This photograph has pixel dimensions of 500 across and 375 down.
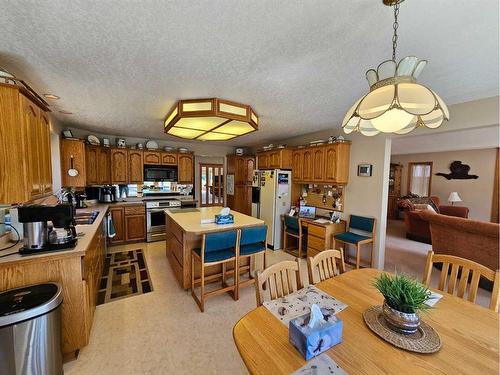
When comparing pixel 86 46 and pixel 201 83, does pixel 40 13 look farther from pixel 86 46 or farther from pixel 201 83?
pixel 201 83

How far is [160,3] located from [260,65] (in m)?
0.84

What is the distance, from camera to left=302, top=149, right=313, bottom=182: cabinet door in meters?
4.23

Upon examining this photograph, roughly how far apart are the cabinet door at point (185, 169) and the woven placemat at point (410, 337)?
5.04 metres

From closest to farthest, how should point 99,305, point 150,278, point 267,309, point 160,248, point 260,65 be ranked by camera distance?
point 267,309
point 260,65
point 99,305
point 150,278
point 160,248

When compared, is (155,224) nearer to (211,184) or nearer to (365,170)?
(211,184)

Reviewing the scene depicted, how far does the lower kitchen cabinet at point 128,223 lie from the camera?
4.49 meters

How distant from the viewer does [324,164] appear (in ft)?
13.0

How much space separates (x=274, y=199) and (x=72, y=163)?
3.81m

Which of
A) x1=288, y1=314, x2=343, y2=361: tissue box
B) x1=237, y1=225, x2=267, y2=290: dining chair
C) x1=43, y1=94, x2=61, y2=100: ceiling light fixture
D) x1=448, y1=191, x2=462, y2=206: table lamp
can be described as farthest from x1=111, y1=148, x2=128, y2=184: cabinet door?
x1=448, y1=191, x2=462, y2=206: table lamp

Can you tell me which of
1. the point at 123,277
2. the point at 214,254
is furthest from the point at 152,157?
the point at 214,254

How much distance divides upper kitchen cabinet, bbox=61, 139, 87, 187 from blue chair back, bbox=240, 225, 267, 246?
3267 mm

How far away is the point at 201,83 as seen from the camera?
6.90 ft

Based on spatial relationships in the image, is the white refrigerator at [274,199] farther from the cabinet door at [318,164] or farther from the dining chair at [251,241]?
the dining chair at [251,241]

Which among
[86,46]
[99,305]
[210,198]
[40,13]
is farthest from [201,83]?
[210,198]
